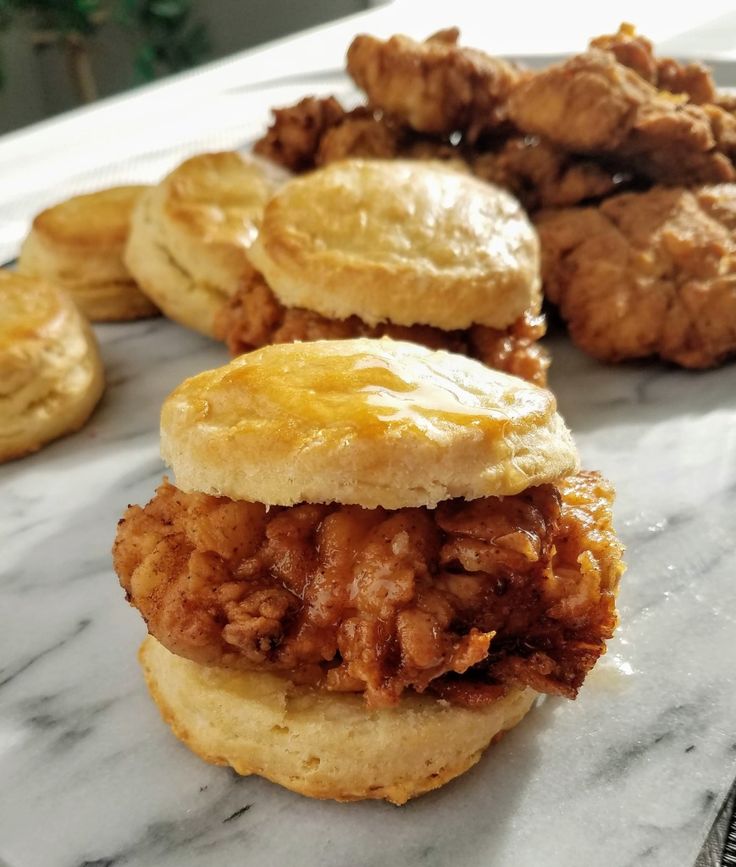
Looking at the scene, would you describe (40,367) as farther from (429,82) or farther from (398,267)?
(429,82)

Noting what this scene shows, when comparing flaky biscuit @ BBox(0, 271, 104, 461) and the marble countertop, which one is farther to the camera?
flaky biscuit @ BBox(0, 271, 104, 461)

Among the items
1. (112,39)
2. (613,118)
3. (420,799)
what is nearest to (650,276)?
(613,118)

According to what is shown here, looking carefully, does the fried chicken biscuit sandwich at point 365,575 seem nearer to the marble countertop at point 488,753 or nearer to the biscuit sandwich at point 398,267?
the marble countertop at point 488,753

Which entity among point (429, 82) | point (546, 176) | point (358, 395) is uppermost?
point (429, 82)

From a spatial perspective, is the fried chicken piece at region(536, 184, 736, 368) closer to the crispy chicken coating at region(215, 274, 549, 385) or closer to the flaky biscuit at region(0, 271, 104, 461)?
the crispy chicken coating at region(215, 274, 549, 385)

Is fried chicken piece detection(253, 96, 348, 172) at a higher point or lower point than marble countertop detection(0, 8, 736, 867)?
higher

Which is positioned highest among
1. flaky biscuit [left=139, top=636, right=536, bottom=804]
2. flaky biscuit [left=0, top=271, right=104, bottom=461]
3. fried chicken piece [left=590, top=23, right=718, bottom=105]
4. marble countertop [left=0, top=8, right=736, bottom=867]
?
fried chicken piece [left=590, top=23, right=718, bottom=105]

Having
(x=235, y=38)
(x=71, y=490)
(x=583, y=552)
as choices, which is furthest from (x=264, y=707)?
(x=235, y=38)

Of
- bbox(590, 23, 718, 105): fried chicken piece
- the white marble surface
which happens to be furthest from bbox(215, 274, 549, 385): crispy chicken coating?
bbox(590, 23, 718, 105): fried chicken piece
